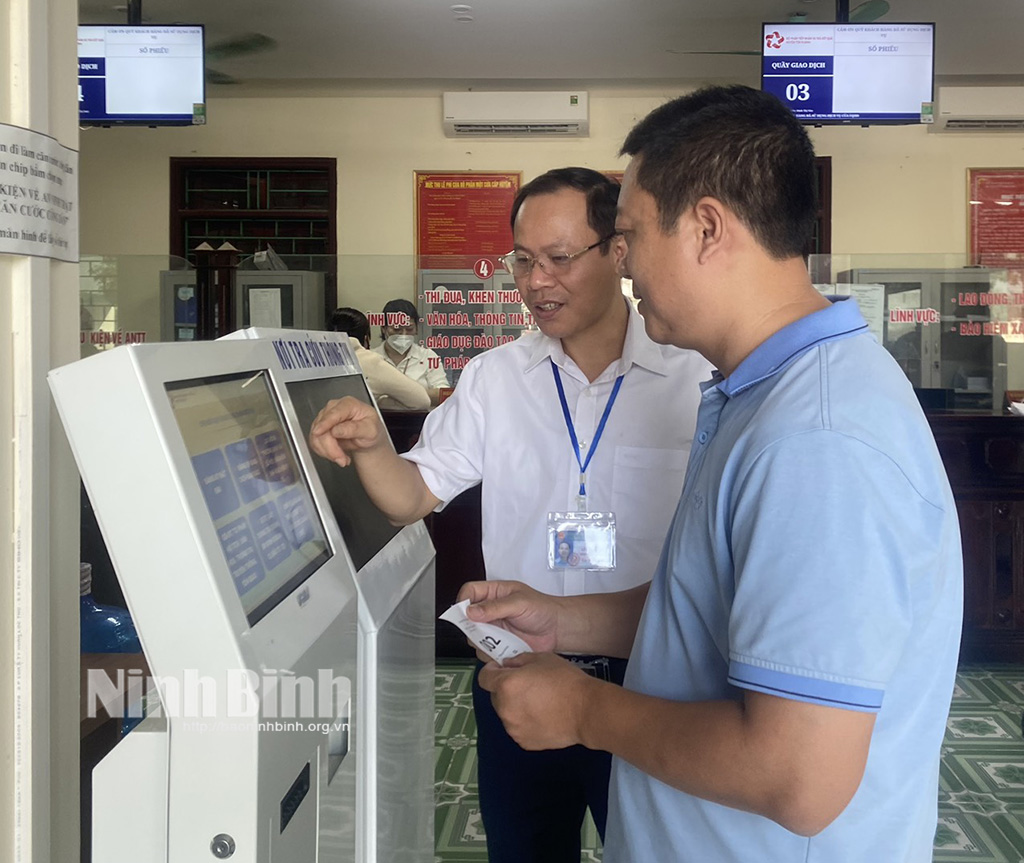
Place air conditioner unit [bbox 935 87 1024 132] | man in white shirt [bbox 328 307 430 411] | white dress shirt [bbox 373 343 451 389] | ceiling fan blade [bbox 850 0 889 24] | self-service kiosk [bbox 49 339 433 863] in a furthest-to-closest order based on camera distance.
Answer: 1. air conditioner unit [bbox 935 87 1024 132]
2. ceiling fan blade [bbox 850 0 889 24]
3. white dress shirt [bbox 373 343 451 389]
4. man in white shirt [bbox 328 307 430 411]
5. self-service kiosk [bbox 49 339 433 863]

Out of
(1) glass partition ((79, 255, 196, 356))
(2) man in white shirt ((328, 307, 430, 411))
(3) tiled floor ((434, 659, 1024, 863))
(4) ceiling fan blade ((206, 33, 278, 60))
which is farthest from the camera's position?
(4) ceiling fan blade ((206, 33, 278, 60))

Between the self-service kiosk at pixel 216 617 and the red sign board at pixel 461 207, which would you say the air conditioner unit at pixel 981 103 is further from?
the self-service kiosk at pixel 216 617

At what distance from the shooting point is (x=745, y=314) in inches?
39.2

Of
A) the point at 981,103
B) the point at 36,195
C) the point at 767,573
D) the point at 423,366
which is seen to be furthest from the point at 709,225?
the point at 981,103

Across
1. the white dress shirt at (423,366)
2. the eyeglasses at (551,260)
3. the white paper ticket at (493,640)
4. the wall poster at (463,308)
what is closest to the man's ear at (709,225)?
the white paper ticket at (493,640)

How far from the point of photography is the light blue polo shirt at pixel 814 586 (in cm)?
81

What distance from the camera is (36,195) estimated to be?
908mm

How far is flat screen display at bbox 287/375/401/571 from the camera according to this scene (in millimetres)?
1230

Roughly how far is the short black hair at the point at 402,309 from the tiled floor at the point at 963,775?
5.86 ft

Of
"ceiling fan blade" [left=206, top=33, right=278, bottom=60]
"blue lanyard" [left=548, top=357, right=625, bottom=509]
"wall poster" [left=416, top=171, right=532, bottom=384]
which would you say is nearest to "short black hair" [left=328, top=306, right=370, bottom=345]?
"wall poster" [left=416, top=171, right=532, bottom=384]

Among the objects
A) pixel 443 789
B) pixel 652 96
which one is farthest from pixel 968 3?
pixel 443 789

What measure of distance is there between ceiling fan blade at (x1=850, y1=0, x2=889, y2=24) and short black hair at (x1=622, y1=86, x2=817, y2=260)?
15.9 feet

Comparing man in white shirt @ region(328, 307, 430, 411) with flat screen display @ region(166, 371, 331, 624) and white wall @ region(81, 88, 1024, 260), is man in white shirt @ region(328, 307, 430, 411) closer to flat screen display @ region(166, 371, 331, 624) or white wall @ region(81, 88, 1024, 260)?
white wall @ region(81, 88, 1024, 260)

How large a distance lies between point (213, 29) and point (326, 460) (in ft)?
17.4
